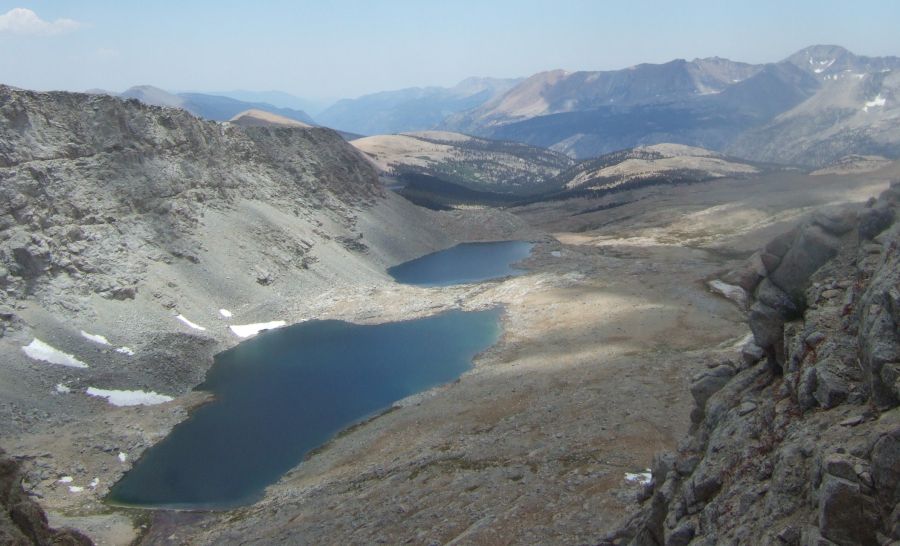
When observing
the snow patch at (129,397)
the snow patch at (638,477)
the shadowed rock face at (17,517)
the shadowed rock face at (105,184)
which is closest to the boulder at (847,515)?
the snow patch at (638,477)

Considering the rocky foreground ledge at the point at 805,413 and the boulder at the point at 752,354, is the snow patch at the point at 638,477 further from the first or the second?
the boulder at the point at 752,354

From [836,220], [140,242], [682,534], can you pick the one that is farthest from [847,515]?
[140,242]

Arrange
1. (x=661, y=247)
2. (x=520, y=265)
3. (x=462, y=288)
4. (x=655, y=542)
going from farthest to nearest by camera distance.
→ (x=661, y=247) → (x=520, y=265) → (x=462, y=288) → (x=655, y=542)

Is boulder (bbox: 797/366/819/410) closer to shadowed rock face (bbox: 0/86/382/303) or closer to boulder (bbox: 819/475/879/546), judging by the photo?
boulder (bbox: 819/475/879/546)

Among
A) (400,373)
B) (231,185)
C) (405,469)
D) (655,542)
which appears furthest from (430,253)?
(655,542)

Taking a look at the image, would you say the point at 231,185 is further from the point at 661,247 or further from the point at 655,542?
the point at 655,542
